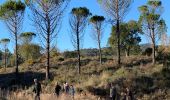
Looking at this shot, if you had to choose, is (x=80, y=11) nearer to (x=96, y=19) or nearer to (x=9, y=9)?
(x=96, y=19)

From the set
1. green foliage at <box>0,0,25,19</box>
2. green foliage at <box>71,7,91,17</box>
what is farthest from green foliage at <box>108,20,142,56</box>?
green foliage at <box>0,0,25,19</box>

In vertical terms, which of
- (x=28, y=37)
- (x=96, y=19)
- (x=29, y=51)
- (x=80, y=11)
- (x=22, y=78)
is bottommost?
(x=22, y=78)

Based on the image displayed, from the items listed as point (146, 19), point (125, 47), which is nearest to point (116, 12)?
point (146, 19)

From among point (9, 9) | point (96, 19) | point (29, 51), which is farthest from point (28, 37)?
point (9, 9)

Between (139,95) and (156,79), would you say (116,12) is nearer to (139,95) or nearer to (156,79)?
(156,79)

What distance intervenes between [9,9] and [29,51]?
118ft

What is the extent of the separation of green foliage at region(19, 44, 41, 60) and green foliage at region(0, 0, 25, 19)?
30.6 m

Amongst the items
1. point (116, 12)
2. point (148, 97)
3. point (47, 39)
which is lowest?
point (148, 97)

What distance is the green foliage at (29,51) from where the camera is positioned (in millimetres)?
81169

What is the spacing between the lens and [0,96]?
41.0 feet

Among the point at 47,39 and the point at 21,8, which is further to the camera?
the point at 21,8

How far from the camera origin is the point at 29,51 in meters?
85.1

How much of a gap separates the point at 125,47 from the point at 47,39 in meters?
38.7

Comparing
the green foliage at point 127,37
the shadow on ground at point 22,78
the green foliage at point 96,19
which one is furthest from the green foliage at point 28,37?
the shadow on ground at point 22,78
